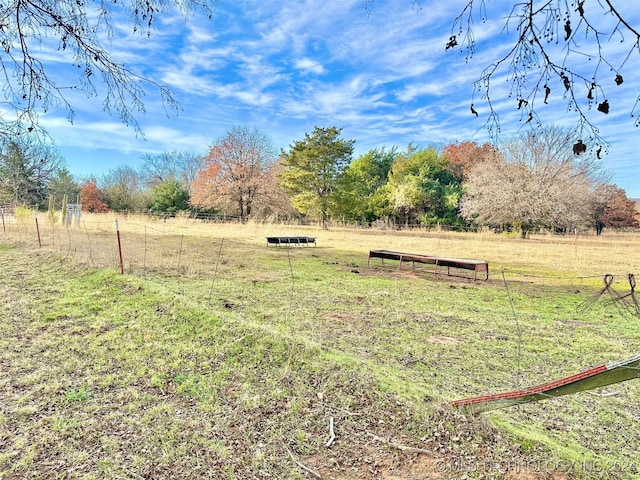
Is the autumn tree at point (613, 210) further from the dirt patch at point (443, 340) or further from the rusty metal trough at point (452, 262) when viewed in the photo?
the dirt patch at point (443, 340)

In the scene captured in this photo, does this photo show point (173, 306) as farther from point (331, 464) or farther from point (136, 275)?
point (331, 464)

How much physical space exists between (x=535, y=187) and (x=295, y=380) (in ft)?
69.5

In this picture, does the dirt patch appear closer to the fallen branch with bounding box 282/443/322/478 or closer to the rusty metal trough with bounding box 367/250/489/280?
the fallen branch with bounding box 282/443/322/478

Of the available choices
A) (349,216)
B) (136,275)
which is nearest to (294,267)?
(136,275)

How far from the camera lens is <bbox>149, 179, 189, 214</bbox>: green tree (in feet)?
101

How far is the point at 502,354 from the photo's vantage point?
3738 mm

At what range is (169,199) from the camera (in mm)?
31062

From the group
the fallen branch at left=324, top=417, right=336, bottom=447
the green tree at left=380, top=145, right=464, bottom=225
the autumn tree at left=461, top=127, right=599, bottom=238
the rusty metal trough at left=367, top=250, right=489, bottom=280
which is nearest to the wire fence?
the rusty metal trough at left=367, top=250, right=489, bottom=280

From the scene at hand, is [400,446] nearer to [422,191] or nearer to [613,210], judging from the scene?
[422,191]

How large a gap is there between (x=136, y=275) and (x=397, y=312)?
472 cm

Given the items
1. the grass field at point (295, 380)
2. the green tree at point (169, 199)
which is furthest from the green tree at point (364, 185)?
the grass field at point (295, 380)

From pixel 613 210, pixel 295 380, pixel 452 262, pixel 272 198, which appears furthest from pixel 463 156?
pixel 295 380

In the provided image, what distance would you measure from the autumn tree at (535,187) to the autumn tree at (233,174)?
15.5 meters

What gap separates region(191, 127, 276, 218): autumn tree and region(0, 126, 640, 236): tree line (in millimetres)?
74
